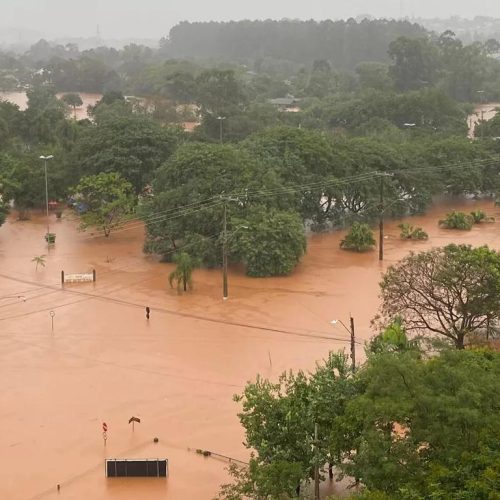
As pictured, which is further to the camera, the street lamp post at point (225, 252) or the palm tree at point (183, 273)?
the palm tree at point (183, 273)

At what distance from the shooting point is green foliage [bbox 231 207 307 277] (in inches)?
1063

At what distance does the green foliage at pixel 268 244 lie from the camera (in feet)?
88.6

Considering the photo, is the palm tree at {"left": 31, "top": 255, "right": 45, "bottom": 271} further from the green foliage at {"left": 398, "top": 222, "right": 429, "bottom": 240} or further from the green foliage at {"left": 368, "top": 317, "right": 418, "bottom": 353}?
the green foliage at {"left": 368, "top": 317, "right": 418, "bottom": 353}

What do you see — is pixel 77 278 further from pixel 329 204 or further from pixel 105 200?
pixel 329 204

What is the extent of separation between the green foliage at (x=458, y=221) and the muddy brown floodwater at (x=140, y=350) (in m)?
1.25

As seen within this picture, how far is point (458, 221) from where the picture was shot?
34.4 metres

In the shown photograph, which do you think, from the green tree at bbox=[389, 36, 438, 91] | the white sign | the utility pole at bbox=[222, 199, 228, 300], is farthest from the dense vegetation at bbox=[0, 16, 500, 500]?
the white sign

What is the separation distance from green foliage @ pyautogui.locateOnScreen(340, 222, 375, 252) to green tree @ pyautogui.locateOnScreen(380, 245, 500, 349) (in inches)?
399

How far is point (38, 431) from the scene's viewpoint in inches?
654

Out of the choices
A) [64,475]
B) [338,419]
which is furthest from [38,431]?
[338,419]

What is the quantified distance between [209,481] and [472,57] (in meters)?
72.7

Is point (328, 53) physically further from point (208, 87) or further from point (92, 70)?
point (208, 87)

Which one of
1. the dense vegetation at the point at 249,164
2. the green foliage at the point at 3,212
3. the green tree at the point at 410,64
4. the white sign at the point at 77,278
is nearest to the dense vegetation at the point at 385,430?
the dense vegetation at the point at 249,164

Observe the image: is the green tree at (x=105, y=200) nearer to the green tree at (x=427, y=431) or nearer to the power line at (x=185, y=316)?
the power line at (x=185, y=316)
